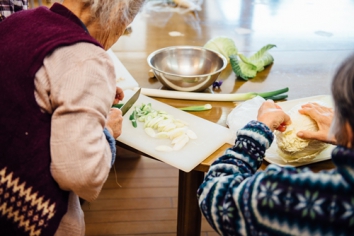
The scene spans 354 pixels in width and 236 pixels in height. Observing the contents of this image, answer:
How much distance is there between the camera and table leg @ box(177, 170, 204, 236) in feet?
4.97

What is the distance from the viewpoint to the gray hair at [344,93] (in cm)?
73

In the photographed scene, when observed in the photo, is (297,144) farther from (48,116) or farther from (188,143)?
(48,116)

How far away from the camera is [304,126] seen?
132cm

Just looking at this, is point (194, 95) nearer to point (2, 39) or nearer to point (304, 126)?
point (304, 126)

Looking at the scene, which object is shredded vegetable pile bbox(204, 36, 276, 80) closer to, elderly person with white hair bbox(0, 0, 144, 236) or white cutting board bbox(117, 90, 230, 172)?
white cutting board bbox(117, 90, 230, 172)

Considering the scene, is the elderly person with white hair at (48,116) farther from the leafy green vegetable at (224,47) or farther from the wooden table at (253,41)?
the leafy green vegetable at (224,47)

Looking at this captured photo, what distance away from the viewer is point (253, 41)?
240 cm

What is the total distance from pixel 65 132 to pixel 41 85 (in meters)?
0.14

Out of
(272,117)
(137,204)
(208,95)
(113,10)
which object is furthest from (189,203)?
(137,204)

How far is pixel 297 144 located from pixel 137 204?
4.67ft

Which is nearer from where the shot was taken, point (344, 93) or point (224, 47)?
point (344, 93)

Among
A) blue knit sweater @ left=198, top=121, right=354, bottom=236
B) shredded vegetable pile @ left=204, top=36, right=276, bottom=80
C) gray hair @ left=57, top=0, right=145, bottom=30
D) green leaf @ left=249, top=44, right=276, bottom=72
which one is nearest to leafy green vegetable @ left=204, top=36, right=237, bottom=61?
shredded vegetable pile @ left=204, top=36, right=276, bottom=80

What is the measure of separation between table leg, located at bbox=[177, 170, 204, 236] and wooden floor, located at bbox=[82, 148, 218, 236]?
2.01ft

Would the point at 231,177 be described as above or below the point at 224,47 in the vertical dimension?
above
